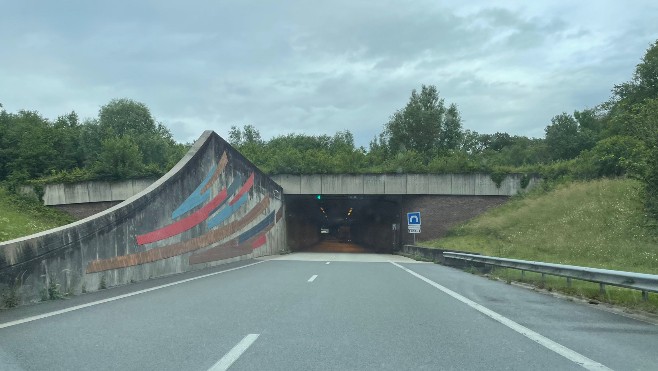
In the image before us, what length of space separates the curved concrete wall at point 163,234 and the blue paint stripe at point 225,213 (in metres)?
0.05

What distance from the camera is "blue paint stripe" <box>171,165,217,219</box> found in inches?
791

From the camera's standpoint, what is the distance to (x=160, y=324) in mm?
8398

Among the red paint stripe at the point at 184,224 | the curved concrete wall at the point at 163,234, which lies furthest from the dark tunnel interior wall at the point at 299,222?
the red paint stripe at the point at 184,224

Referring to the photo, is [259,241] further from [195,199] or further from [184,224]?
[184,224]

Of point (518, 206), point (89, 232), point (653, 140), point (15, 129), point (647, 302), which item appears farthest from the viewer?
point (15, 129)

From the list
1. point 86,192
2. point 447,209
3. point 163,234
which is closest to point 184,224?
point 163,234

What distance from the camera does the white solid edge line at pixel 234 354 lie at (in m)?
5.81

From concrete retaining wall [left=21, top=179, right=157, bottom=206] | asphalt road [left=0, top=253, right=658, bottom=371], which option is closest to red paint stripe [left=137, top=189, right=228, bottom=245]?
asphalt road [left=0, top=253, right=658, bottom=371]

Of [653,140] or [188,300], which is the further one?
[653,140]

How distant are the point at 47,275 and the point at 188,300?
284 centimetres

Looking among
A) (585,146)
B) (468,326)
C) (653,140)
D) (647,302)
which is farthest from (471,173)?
(585,146)

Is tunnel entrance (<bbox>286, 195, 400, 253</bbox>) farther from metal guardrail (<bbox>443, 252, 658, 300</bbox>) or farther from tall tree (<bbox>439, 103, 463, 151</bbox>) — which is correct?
metal guardrail (<bbox>443, 252, 658, 300</bbox>)

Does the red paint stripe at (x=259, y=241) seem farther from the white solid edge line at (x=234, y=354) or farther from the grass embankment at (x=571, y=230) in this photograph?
the white solid edge line at (x=234, y=354)

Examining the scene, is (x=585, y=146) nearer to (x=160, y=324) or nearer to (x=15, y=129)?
(x=15, y=129)
